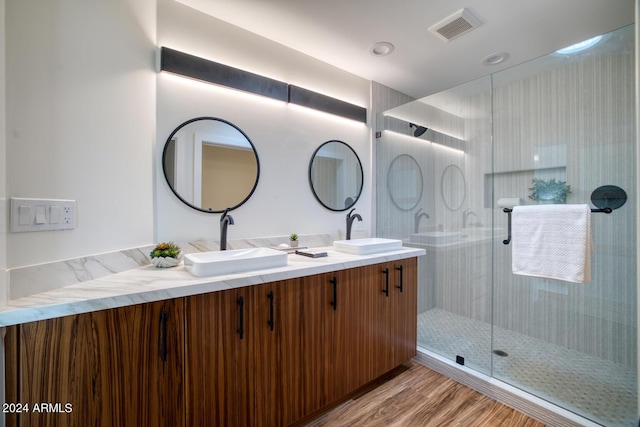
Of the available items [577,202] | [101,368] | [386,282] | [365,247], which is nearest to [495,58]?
[577,202]

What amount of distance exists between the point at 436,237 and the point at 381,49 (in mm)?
1738

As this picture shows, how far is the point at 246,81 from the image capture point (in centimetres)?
184

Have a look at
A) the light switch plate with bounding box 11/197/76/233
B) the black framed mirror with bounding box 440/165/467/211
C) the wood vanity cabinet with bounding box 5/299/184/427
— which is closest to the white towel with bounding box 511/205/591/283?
the black framed mirror with bounding box 440/165/467/211

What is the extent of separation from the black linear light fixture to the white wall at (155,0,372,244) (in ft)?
0.18

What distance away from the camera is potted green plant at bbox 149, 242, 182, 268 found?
1.35 metres

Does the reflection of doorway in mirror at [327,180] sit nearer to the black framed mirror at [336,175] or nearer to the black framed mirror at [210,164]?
the black framed mirror at [336,175]

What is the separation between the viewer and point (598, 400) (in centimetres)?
155

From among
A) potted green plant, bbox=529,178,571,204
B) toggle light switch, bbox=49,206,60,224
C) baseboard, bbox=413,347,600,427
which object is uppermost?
potted green plant, bbox=529,178,571,204

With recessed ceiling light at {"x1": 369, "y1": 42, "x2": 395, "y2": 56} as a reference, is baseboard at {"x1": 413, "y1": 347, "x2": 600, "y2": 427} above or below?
below

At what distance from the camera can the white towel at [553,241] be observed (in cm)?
146

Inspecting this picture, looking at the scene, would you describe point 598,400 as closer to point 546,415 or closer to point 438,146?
point 546,415

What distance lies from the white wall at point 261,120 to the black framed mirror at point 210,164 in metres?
0.05

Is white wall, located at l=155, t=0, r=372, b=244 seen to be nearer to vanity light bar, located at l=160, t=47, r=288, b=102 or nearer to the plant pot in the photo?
vanity light bar, located at l=160, t=47, r=288, b=102

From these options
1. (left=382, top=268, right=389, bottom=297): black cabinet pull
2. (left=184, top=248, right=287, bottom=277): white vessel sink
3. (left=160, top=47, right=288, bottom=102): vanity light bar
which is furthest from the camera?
(left=382, top=268, right=389, bottom=297): black cabinet pull
